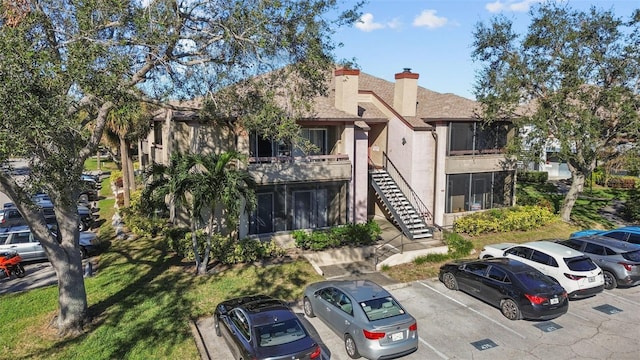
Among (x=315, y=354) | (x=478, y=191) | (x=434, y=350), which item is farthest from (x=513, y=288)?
(x=478, y=191)

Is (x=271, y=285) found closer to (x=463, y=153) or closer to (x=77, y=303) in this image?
(x=77, y=303)

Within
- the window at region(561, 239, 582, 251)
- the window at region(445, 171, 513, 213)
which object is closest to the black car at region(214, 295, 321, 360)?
the window at region(561, 239, 582, 251)

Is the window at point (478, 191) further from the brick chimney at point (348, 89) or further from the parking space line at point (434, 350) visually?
the parking space line at point (434, 350)

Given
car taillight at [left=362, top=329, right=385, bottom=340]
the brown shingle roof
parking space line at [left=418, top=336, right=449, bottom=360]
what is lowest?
parking space line at [left=418, top=336, right=449, bottom=360]

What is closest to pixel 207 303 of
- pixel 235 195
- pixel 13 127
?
pixel 235 195

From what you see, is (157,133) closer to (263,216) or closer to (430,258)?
(263,216)

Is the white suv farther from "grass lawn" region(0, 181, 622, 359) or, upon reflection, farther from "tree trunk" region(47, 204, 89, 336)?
"tree trunk" region(47, 204, 89, 336)

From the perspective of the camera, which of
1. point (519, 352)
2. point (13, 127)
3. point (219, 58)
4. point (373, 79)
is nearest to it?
point (13, 127)
